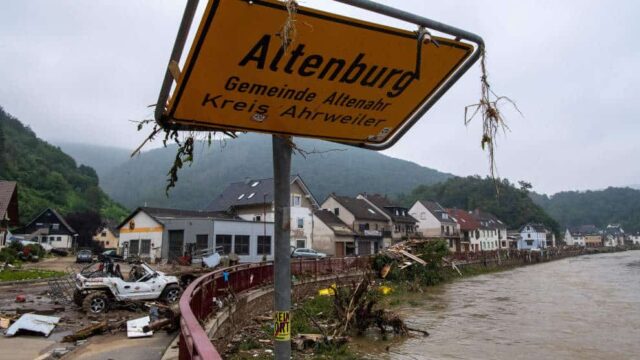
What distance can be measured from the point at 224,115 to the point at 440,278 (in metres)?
32.4

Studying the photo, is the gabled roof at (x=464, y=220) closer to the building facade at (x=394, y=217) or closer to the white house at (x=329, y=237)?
the building facade at (x=394, y=217)

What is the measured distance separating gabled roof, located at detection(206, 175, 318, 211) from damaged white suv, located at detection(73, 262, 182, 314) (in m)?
28.7

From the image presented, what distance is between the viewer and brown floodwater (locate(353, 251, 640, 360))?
11.9m

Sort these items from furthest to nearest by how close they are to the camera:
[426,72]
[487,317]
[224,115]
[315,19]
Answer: [487,317]
[426,72]
[224,115]
[315,19]

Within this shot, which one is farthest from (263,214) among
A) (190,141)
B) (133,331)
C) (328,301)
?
(190,141)

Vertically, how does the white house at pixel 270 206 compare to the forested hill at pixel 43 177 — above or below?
below

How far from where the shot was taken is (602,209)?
17962cm

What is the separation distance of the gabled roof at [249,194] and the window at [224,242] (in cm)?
619

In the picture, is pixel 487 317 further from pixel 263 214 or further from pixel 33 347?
pixel 263 214

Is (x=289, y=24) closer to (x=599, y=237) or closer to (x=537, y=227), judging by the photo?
(x=537, y=227)

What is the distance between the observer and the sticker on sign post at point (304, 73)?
4.93 feet

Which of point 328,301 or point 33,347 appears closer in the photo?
point 33,347

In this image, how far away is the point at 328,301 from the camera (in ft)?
59.3

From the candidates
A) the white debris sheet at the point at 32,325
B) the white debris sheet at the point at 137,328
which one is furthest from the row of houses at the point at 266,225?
the white debris sheet at the point at 32,325
